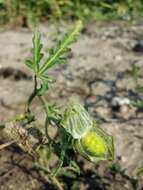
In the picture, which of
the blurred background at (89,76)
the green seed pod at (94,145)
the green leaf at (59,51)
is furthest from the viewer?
the blurred background at (89,76)

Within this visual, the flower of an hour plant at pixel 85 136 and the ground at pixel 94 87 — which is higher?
the flower of an hour plant at pixel 85 136

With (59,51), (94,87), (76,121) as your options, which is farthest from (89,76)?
(76,121)

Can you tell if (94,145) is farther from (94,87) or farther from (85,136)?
(94,87)

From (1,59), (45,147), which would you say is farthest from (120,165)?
(1,59)

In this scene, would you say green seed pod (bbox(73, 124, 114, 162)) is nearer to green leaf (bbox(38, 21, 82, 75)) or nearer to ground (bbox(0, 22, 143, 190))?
green leaf (bbox(38, 21, 82, 75))

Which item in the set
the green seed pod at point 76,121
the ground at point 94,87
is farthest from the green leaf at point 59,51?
the ground at point 94,87

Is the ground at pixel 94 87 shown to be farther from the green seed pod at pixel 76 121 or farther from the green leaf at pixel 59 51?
the green seed pod at pixel 76 121

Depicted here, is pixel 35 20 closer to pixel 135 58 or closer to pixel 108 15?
pixel 108 15

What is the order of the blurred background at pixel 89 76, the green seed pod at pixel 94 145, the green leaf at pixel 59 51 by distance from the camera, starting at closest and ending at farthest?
the green seed pod at pixel 94 145 → the green leaf at pixel 59 51 → the blurred background at pixel 89 76
